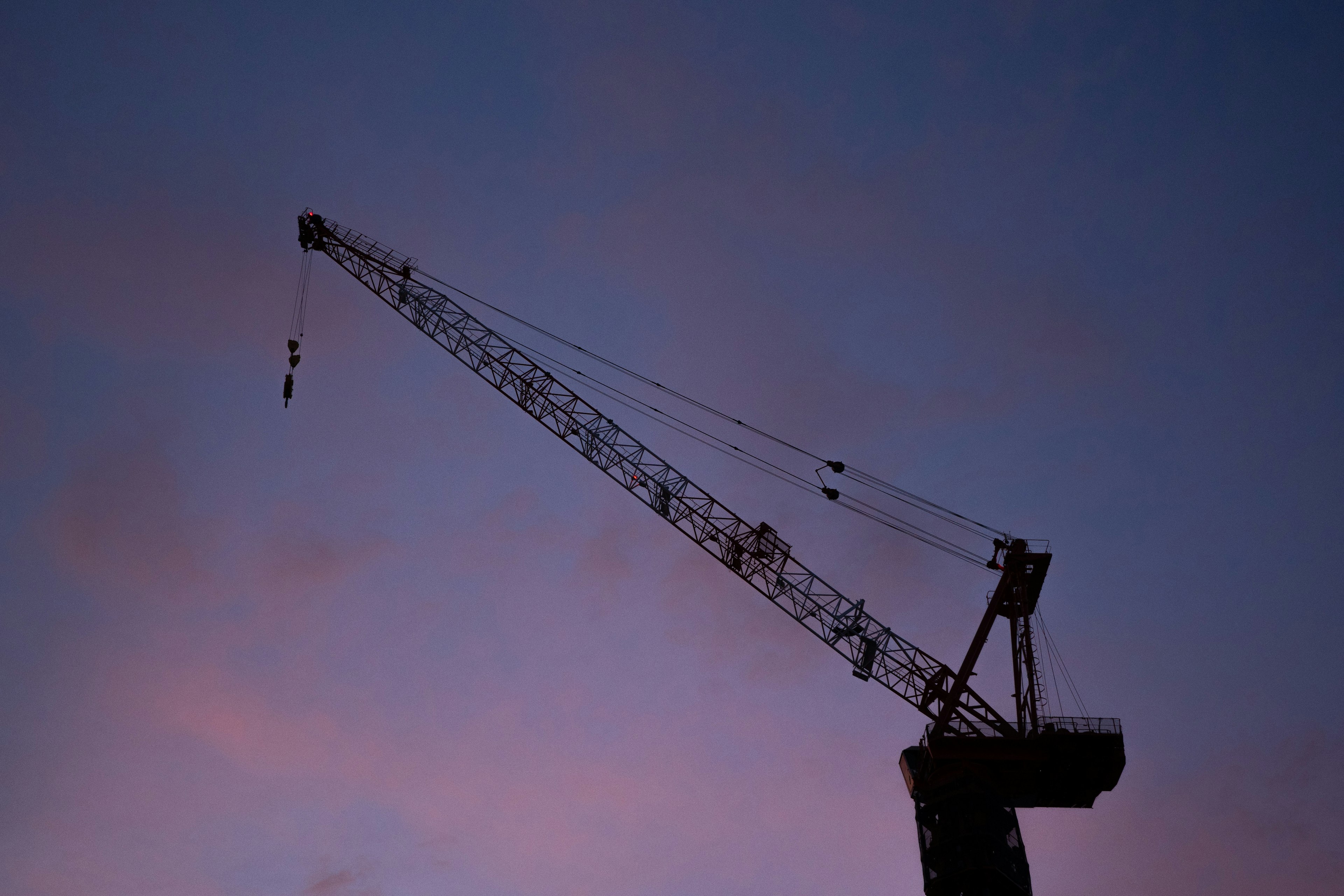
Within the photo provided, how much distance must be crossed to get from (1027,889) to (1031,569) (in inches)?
837

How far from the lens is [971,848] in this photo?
78.6 meters

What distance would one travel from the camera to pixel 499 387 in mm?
93625

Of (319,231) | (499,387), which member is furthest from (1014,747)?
(319,231)

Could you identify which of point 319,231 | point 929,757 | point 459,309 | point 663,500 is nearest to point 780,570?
point 663,500

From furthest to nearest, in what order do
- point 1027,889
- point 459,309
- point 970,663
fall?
point 459,309 → point 970,663 → point 1027,889

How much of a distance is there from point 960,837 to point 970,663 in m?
11.4

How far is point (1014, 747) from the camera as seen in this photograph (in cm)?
8025

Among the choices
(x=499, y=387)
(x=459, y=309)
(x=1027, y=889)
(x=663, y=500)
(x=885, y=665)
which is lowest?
(x=1027, y=889)

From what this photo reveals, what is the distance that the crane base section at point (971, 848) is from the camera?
77188 millimetres

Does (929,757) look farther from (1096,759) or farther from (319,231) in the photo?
(319,231)

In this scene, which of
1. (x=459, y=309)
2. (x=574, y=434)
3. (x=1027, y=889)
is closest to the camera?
(x=1027, y=889)

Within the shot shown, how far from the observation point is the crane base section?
77188 mm

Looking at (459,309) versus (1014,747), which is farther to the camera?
(459,309)

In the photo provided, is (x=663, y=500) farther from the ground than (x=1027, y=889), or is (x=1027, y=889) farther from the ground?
(x=663, y=500)
